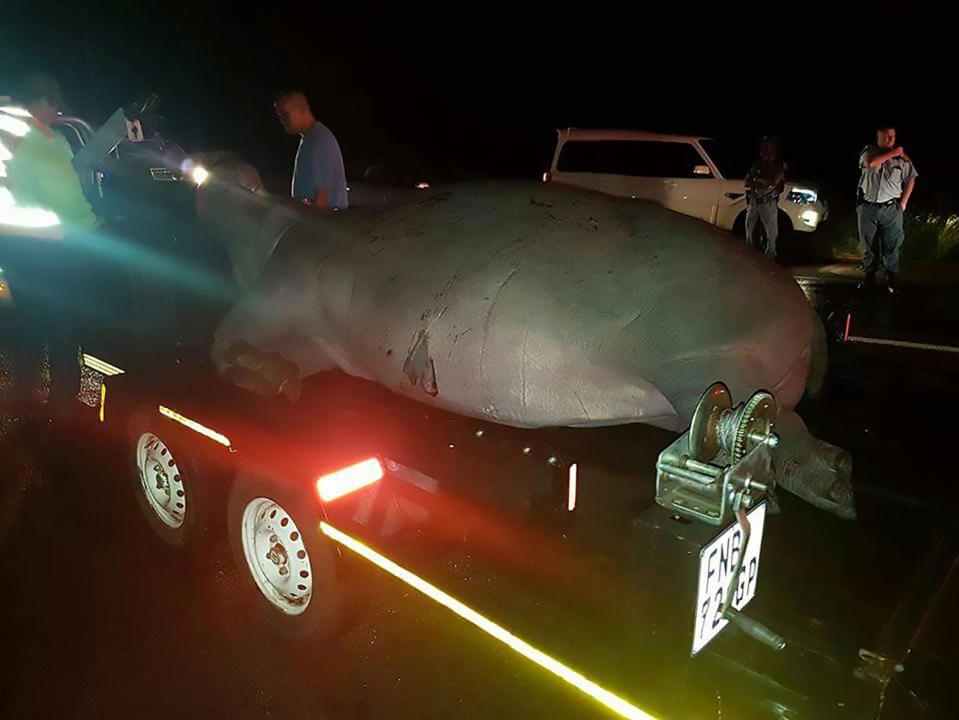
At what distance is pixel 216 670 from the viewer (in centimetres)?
327

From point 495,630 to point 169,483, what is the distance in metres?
2.41

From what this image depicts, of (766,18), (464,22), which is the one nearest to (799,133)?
(766,18)

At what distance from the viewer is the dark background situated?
26016mm

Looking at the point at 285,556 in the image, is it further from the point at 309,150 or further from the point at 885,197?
the point at 885,197

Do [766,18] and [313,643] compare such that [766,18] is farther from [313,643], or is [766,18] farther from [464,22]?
[313,643]

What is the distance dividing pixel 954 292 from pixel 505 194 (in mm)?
8257

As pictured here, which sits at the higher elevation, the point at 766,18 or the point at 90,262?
the point at 766,18

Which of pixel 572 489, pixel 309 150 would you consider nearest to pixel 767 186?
pixel 309 150

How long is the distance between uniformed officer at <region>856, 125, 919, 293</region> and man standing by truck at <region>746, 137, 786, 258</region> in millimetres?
1405

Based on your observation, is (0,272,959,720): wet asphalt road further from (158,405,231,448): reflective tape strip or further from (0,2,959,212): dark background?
(0,2,959,212): dark background

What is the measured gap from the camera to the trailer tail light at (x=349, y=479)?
9.82 feet

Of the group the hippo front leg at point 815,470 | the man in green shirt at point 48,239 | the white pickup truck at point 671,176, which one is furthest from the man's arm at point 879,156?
the man in green shirt at point 48,239

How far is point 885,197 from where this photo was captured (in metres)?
9.08

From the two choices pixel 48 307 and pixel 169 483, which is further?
pixel 48 307
